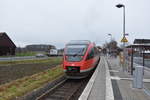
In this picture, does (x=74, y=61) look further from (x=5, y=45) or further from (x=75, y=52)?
(x=5, y=45)

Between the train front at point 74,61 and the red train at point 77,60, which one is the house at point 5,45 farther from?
the train front at point 74,61

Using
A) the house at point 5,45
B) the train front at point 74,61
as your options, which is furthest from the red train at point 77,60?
the house at point 5,45

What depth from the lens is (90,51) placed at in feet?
50.2

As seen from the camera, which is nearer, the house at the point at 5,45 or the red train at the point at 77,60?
the red train at the point at 77,60

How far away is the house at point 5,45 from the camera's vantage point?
57206 millimetres

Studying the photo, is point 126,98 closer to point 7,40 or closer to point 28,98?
point 28,98

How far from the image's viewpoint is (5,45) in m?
58.3

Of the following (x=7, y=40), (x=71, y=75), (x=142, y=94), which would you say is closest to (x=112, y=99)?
(x=142, y=94)

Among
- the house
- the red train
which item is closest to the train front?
the red train

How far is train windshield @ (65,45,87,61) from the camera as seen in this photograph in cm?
1423

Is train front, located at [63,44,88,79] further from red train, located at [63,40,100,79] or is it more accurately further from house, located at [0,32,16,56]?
house, located at [0,32,16,56]

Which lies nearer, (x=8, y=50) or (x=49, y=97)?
(x=49, y=97)

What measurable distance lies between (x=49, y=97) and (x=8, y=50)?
175 ft

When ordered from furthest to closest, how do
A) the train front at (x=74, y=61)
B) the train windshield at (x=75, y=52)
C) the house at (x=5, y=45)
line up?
the house at (x=5, y=45) → the train windshield at (x=75, y=52) → the train front at (x=74, y=61)
